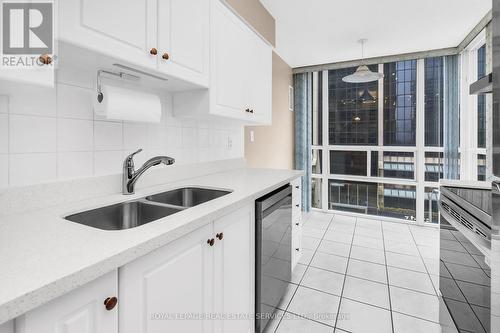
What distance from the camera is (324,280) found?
2.21m

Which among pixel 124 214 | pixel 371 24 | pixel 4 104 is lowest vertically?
pixel 124 214

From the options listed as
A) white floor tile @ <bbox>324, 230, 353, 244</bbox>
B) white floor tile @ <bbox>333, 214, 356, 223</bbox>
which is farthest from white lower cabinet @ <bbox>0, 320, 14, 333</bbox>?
white floor tile @ <bbox>333, 214, 356, 223</bbox>

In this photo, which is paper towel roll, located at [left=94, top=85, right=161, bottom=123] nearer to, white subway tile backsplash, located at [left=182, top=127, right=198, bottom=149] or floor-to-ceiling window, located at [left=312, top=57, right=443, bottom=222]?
white subway tile backsplash, located at [left=182, top=127, right=198, bottom=149]

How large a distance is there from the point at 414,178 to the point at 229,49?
3.51m

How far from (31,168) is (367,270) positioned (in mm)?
2592

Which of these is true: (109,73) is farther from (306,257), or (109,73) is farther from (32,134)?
(306,257)

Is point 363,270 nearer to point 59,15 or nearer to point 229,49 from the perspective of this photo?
point 229,49

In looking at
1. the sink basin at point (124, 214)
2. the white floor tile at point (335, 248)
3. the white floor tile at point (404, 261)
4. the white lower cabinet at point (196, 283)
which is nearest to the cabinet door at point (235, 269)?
the white lower cabinet at point (196, 283)

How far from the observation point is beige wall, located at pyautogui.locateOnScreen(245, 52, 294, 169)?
318 centimetres

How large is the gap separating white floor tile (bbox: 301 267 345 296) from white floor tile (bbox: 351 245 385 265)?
522 mm

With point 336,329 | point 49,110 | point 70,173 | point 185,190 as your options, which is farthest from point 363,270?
point 49,110

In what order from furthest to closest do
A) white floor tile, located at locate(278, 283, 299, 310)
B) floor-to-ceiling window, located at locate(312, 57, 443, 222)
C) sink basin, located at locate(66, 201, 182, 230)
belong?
floor-to-ceiling window, located at locate(312, 57, 443, 222)
white floor tile, located at locate(278, 283, 299, 310)
sink basin, located at locate(66, 201, 182, 230)

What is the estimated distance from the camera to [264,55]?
2.38 metres
